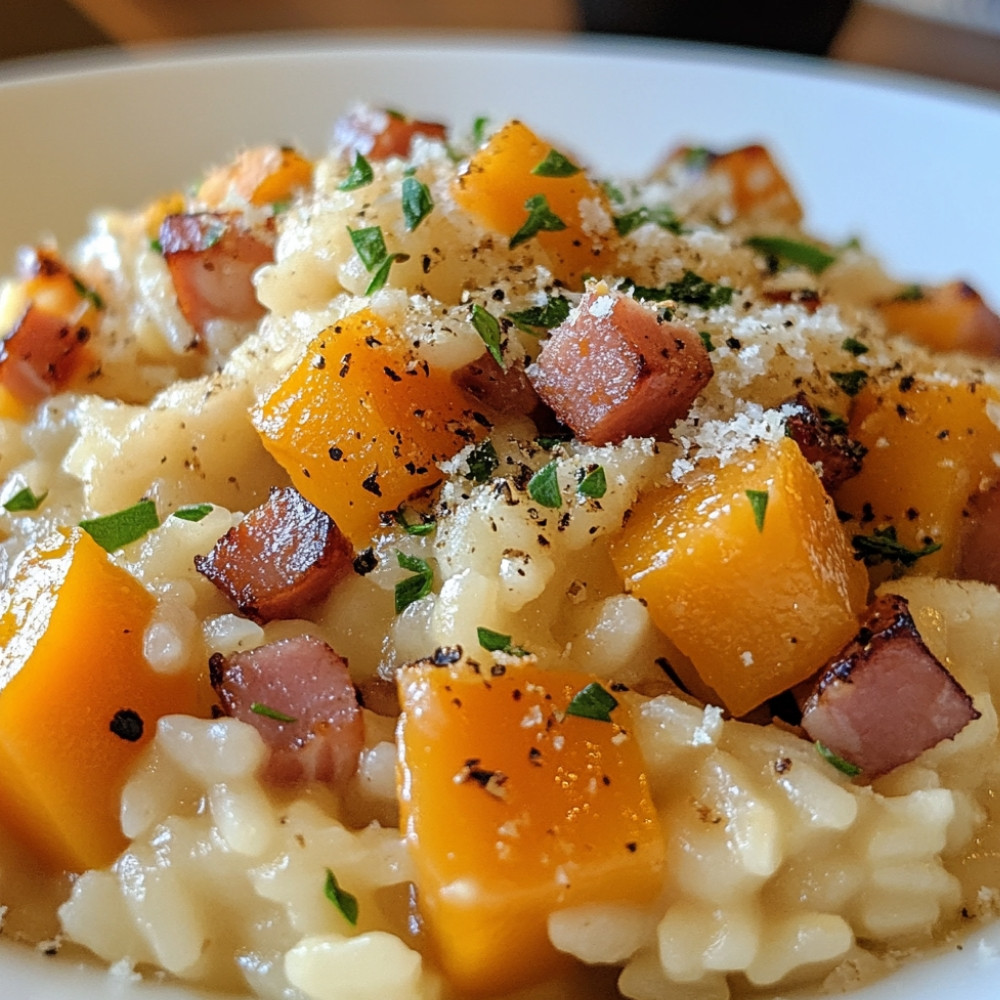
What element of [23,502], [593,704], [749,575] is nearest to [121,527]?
[23,502]

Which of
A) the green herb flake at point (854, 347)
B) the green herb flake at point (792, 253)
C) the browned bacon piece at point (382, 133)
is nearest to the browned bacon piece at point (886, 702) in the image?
the green herb flake at point (854, 347)

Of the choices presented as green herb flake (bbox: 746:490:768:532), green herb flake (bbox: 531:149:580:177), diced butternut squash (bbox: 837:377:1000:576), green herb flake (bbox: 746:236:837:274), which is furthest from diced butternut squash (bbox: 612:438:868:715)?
green herb flake (bbox: 746:236:837:274)

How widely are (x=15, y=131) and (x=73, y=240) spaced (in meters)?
0.38

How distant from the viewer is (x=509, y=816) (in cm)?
130

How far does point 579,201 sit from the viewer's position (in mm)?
1956

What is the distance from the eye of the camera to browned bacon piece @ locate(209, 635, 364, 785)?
4.76ft

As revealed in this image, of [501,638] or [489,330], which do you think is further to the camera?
[489,330]

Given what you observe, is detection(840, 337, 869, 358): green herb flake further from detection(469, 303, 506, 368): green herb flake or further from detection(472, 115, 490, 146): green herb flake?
detection(472, 115, 490, 146): green herb flake

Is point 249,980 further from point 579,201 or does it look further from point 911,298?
point 911,298

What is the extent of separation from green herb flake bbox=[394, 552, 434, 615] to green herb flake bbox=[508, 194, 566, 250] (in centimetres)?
60

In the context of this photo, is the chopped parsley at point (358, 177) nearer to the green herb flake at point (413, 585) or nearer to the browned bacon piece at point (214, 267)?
the browned bacon piece at point (214, 267)

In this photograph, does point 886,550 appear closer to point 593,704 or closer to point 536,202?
point 593,704

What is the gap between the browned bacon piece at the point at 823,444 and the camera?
1.63 metres

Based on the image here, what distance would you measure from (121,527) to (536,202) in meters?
0.84
